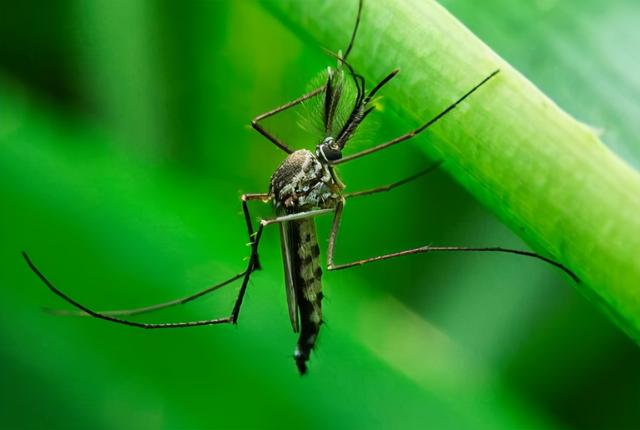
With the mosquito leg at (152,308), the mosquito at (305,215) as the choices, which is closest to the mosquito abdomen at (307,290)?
the mosquito at (305,215)

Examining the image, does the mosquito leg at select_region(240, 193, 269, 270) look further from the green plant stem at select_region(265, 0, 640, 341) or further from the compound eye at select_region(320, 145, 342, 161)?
the green plant stem at select_region(265, 0, 640, 341)

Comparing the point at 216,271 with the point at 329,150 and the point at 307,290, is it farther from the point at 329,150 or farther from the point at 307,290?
the point at 329,150

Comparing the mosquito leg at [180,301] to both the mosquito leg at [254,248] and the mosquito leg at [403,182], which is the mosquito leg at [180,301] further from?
the mosquito leg at [403,182]

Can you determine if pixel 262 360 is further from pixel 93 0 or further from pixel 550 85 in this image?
pixel 93 0

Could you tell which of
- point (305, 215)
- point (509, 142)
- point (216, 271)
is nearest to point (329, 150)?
point (305, 215)

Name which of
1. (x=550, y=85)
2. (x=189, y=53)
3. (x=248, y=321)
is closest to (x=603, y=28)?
(x=550, y=85)

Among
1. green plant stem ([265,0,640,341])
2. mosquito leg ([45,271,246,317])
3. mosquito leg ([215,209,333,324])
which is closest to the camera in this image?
green plant stem ([265,0,640,341])

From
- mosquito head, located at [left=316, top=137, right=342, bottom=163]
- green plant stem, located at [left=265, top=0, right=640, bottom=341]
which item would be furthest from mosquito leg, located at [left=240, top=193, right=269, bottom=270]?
green plant stem, located at [left=265, top=0, right=640, bottom=341]
